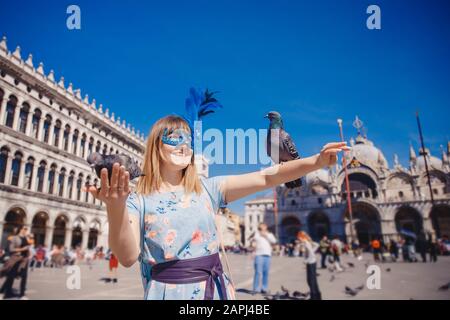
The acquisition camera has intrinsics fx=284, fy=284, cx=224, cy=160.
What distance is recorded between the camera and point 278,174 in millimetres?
1577

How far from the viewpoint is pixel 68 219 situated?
23406mm

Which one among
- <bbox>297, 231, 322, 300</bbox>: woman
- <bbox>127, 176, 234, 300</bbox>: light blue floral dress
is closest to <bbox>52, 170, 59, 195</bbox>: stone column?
<bbox>297, 231, 322, 300</bbox>: woman

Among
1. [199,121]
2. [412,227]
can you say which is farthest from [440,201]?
[199,121]

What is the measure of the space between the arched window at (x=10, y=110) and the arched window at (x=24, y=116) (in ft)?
2.12

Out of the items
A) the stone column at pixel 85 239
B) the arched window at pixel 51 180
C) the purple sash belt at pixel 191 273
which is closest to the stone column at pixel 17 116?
the arched window at pixel 51 180

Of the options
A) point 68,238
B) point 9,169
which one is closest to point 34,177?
point 9,169

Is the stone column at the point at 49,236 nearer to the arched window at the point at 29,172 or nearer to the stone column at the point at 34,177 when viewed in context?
the stone column at the point at 34,177

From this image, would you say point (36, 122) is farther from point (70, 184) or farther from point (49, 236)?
point (49, 236)

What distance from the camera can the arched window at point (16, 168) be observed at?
19391 millimetres

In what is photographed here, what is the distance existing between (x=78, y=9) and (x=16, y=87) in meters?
20.6

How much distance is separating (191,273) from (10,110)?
76.2 ft
